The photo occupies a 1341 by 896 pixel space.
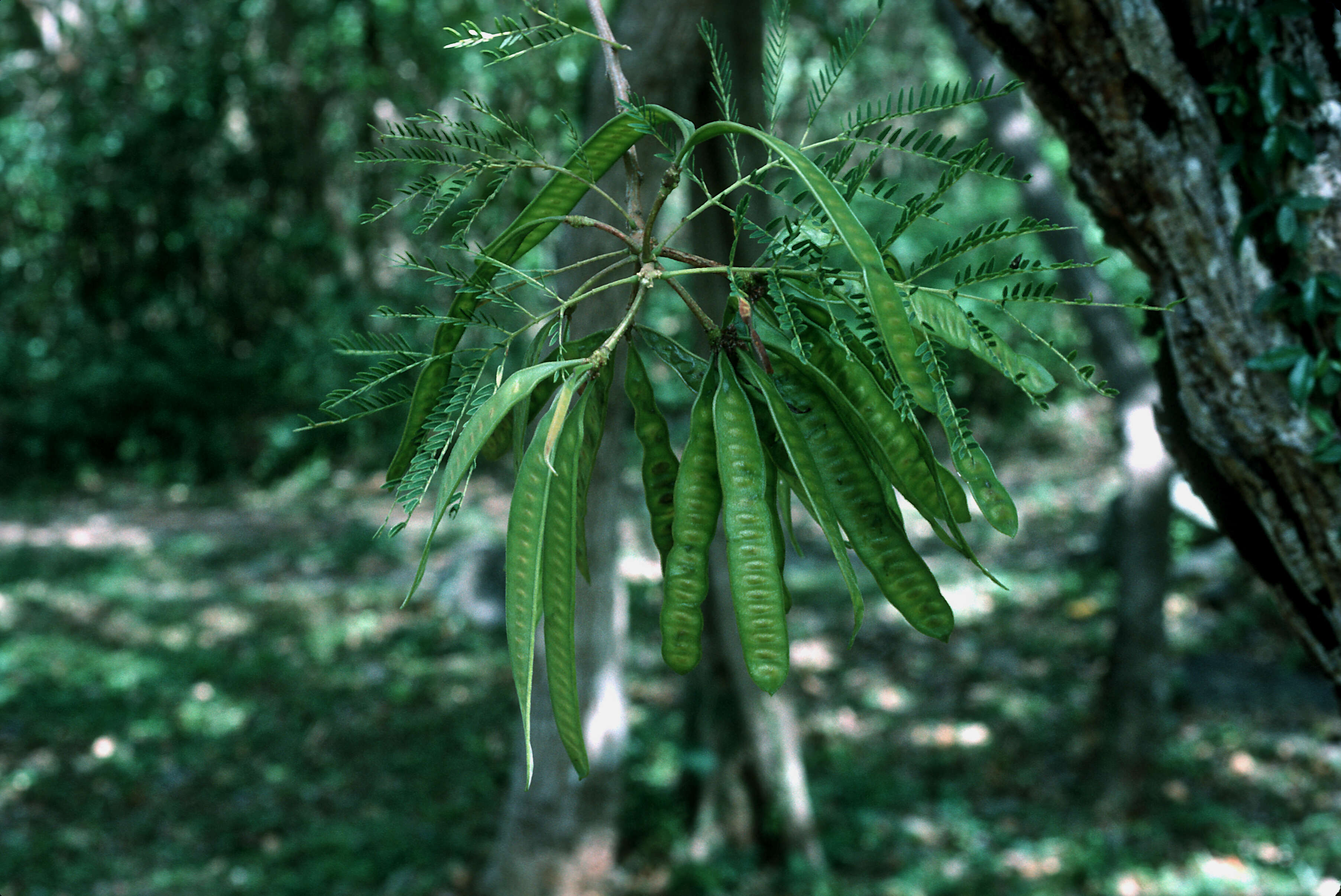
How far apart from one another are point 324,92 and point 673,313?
391 centimetres

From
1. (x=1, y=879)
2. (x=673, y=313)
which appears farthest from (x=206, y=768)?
(x=673, y=313)

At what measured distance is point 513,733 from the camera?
471 cm

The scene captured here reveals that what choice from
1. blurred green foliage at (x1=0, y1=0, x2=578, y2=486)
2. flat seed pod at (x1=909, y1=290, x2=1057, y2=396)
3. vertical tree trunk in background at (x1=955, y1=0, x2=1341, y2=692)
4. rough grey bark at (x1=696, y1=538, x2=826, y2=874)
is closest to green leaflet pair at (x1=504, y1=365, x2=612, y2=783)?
flat seed pod at (x1=909, y1=290, x2=1057, y2=396)

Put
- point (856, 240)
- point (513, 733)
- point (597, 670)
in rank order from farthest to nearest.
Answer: point (513, 733)
point (597, 670)
point (856, 240)

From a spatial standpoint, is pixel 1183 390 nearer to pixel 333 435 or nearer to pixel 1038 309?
pixel 1038 309

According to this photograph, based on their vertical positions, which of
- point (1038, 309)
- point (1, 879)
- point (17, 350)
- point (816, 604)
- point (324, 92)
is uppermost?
point (324, 92)

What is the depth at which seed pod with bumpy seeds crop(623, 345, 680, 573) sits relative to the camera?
93 centimetres

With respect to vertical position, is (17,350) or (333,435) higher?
(17,350)

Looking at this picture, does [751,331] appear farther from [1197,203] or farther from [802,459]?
[1197,203]

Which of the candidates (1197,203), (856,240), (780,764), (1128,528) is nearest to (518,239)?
(856,240)

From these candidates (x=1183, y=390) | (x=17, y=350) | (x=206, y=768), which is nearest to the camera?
(x=1183, y=390)

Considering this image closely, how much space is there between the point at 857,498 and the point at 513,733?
4136 millimetres

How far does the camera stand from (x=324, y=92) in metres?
8.95

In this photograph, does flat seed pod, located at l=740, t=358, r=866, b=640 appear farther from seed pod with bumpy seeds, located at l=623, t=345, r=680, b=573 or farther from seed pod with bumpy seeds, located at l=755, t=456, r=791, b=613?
seed pod with bumpy seeds, located at l=623, t=345, r=680, b=573
